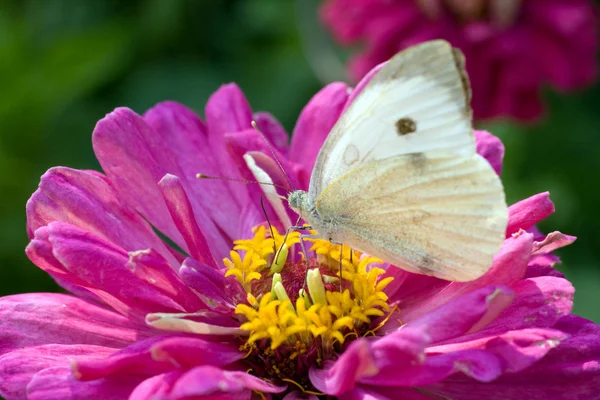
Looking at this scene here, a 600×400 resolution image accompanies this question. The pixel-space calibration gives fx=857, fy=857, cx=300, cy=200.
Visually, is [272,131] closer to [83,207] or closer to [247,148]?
[247,148]

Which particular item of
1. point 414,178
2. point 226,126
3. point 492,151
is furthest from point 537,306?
point 226,126

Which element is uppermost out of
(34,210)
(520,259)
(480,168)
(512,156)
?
(34,210)

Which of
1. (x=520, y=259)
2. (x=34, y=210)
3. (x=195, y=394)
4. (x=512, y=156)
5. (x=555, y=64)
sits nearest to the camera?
(x=195, y=394)

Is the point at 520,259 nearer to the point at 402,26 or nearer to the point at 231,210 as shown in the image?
the point at 231,210

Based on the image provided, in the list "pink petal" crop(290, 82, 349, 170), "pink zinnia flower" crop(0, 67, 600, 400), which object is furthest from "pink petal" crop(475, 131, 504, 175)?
"pink petal" crop(290, 82, 349, 170)

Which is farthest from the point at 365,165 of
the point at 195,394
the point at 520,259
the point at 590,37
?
the point at 590,37

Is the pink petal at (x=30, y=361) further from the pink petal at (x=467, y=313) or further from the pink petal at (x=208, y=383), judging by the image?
the pink petal at (x=467, y=313)
